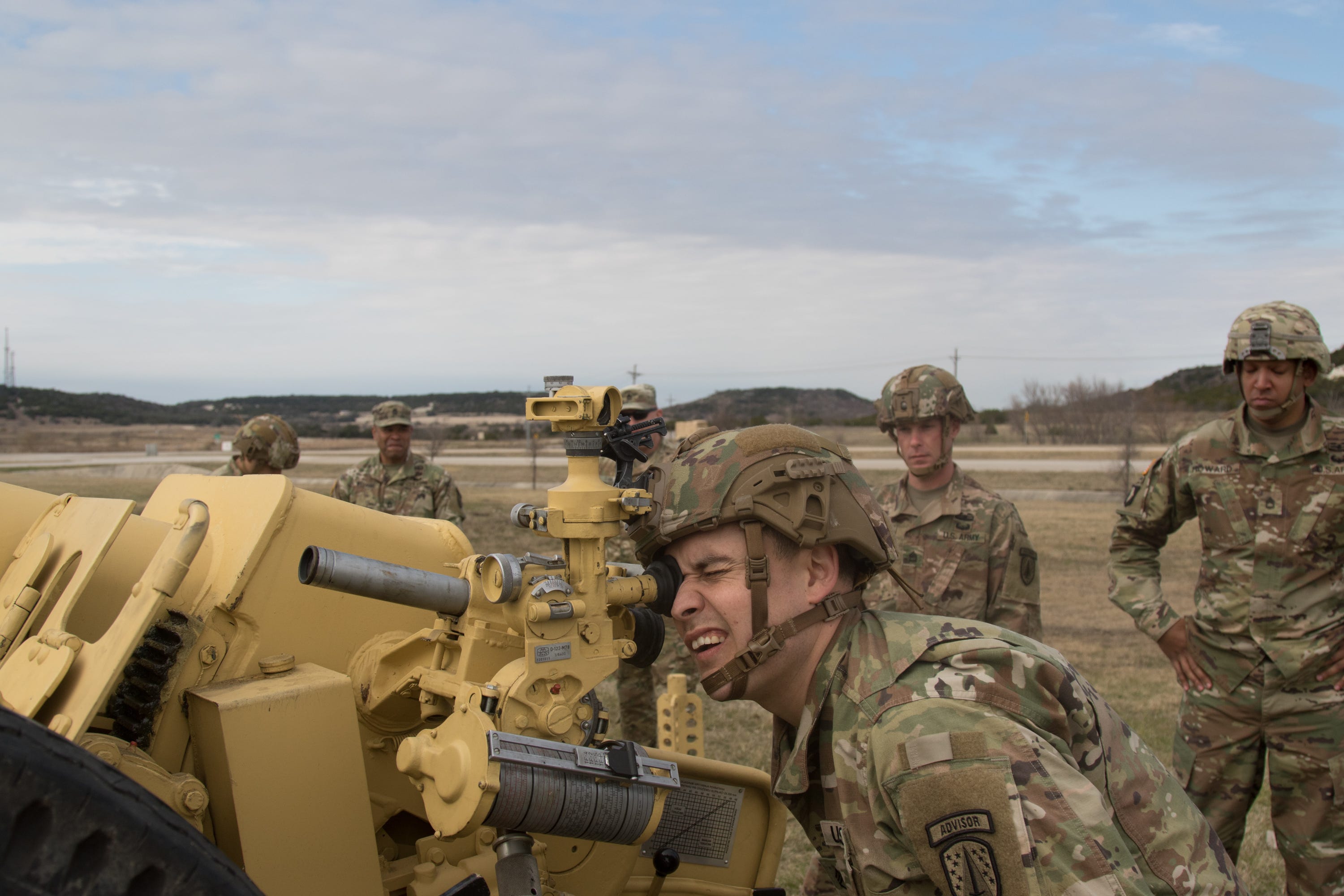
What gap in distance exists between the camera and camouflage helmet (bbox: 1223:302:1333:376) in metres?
4.53

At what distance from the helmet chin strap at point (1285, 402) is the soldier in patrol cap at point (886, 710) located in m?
2.88

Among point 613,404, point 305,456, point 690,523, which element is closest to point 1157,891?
point 690,523

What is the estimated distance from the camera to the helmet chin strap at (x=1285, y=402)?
4.63 m

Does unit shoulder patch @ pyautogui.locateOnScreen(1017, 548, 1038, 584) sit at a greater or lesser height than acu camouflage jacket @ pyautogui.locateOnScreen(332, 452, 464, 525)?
lesser

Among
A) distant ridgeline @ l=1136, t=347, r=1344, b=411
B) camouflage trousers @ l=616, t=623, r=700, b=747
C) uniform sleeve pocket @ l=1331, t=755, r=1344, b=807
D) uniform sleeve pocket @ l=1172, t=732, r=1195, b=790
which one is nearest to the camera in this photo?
uniform sleeve pocket @ l=1331, t=755, r=1344, b=807

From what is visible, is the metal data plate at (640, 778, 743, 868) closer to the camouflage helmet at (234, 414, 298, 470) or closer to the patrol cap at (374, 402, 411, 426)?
the camouflage helmet at (234, 414, 298, 470)

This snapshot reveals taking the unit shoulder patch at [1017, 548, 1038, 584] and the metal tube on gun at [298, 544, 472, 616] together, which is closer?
the metal tube on gun at [298, 544, 472, 616]

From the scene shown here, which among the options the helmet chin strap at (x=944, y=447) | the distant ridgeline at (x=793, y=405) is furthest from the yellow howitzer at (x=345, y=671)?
the distant ridgeline at (x=793, y=405)

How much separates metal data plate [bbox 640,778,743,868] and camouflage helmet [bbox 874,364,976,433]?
2742 mm

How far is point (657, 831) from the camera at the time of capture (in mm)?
3270

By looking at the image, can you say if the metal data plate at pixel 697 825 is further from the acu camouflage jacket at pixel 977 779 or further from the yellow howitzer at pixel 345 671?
the acu camouflage jacket at pixel 977 779

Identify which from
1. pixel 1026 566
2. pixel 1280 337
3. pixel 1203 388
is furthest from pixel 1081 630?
pixel 1203 388

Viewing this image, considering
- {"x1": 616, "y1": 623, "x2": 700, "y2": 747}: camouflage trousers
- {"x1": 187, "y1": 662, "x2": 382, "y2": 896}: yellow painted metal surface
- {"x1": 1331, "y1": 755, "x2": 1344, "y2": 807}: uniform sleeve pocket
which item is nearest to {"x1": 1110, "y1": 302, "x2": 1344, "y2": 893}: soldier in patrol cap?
{"x1": 1331, "y1": 755, "x2": 1344, "y2": 807}: uniform sleeve pocket

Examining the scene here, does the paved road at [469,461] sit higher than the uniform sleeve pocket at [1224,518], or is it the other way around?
the uniform sleeve pocket at [1224,518]
